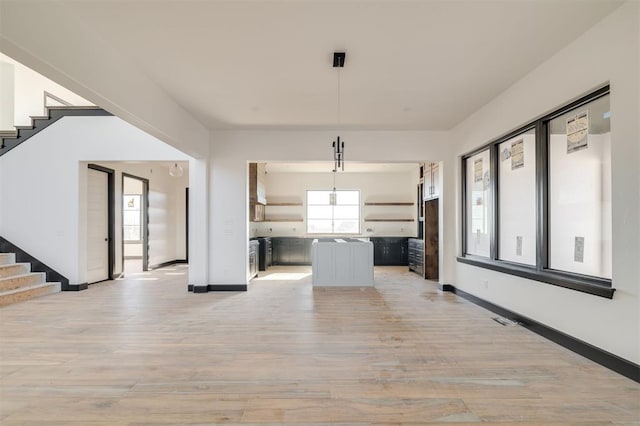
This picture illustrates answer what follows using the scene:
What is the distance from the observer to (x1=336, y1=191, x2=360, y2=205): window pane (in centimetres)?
981

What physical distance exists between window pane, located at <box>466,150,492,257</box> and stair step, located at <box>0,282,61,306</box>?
7.29m

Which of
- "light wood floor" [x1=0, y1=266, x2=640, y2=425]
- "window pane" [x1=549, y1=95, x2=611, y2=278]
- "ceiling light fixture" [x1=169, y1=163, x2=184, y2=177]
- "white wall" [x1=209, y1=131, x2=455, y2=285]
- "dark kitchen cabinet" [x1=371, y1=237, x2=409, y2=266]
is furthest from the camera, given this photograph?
"dark kitchen cabinet" [x1=371, y1=237, x2=409, y2=266]

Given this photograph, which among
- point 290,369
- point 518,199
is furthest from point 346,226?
point 290,369

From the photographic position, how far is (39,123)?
225 inches

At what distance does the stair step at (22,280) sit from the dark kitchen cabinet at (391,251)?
7.42m

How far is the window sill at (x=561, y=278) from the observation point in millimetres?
2627

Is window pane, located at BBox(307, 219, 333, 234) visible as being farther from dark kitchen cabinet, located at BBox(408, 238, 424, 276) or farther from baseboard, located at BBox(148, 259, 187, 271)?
baseboard, located at BBox(148, 259, 187, 271)

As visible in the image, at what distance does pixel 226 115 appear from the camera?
16.2 ft

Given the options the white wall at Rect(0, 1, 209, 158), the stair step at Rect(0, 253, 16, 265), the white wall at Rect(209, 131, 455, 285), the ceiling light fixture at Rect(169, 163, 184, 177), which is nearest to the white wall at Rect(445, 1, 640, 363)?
the white wall at Rect(209, 131, 455, 285)

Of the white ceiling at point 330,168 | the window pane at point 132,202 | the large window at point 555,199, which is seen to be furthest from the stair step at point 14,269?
the large window at point 555,199

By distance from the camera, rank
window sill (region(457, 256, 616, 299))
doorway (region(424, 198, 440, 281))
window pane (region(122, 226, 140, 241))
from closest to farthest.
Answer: window sill (region(457, 256, 616, 299))
doorway (region(424, 198, 440, 281))
window pane (region(122, 226, 140, 241))

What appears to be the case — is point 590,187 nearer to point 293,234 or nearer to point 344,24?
point 344,24

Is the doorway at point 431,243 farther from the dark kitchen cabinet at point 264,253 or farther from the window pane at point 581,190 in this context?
the dark kitchen cabinet at point 264,253

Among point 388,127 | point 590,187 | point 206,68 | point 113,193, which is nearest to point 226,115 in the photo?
point 206,68
